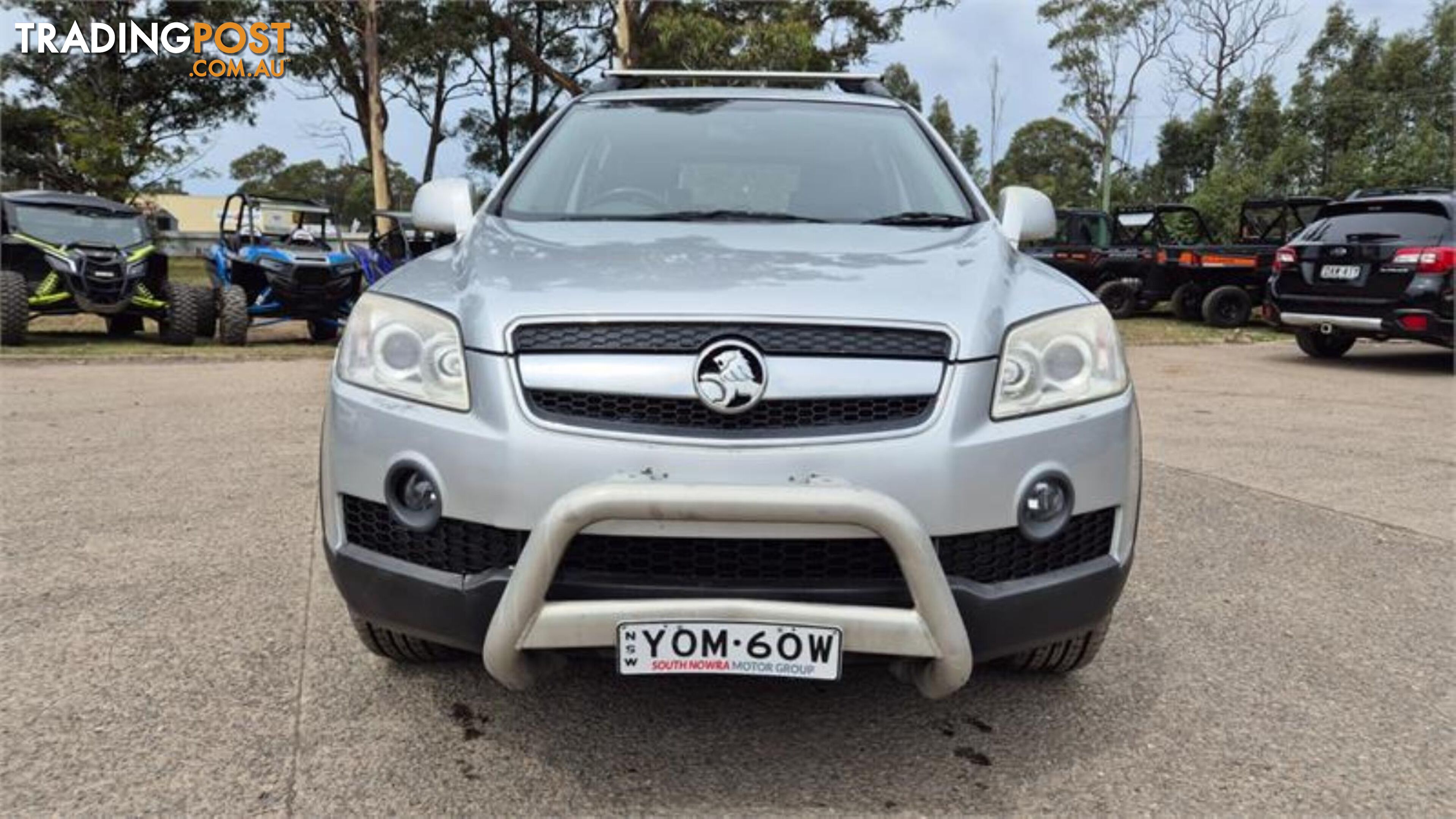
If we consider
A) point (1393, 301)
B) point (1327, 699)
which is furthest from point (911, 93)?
point (1327, 699)

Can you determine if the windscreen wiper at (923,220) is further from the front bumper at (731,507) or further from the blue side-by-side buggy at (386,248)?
the blue side-by-side buggy at (386,248)

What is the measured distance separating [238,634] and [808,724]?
1645 mm

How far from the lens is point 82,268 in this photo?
1096 centimetres

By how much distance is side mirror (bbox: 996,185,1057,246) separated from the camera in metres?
2.95

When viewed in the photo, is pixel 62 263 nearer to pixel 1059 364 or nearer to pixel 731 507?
pixel 731 507

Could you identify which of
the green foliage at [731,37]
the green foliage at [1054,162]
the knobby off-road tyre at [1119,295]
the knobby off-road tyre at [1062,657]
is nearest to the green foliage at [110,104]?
the green foliage at [731,37]

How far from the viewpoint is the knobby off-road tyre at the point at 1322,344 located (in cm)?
1082

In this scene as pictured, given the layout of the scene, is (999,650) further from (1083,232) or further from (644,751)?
(1083,232)

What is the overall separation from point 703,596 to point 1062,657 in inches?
43.3

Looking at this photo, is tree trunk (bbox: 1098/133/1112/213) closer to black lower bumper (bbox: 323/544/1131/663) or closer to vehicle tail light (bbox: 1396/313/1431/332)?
vehicle tail light (bbox: 1396/313/1431/332)

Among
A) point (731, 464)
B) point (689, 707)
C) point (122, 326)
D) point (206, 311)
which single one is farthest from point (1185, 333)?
point (122, 326)

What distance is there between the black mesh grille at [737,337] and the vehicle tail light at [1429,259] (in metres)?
9.01

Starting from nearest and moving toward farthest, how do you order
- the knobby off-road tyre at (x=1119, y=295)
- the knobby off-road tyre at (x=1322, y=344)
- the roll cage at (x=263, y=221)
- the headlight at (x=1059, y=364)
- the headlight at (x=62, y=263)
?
the headlight at (x=1059, y=364) → the knobby off-road tyre at (x=1322, y=344) → the headlight at (x=62, y=263) → the roll cage at (x=263, y=221) → the knobby off-road tyre at (x=1119, y=295)

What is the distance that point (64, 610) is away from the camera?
305cm
